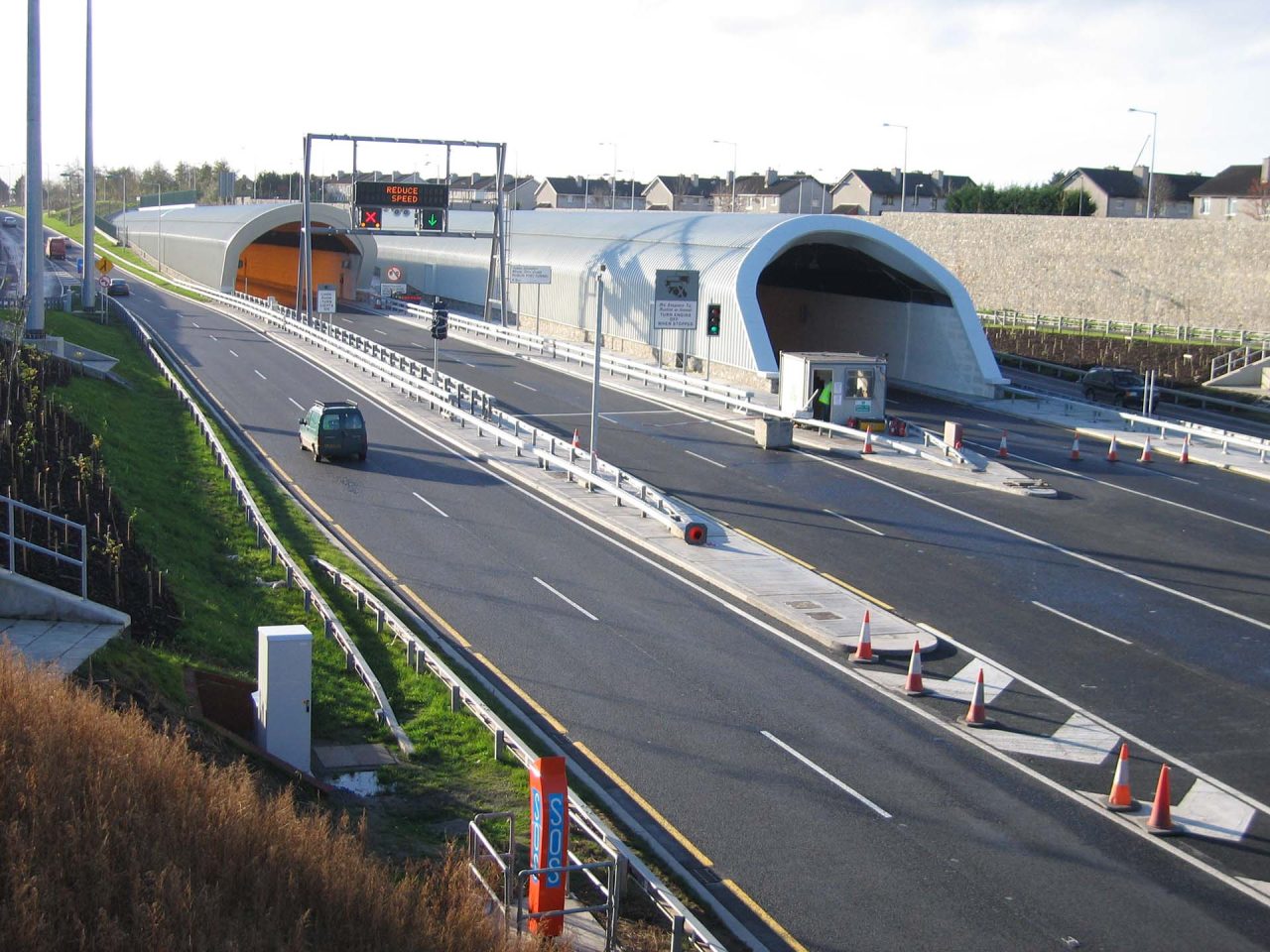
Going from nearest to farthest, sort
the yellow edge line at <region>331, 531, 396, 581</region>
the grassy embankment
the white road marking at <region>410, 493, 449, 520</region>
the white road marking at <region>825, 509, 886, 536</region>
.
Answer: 1. the grassy embankment
2. the yellow edge line at <region>331, 531, 396, 581</region>
3. the white road marking at <region>825, 509, 886, 536</region>
4. the white road marking at <region>410, 493, 449, 520</region>

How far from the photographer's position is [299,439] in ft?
118

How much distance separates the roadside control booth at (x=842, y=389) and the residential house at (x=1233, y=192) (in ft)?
194

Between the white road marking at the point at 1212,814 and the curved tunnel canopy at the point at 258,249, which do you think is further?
the curved tunnel canopy at the point at 258,249

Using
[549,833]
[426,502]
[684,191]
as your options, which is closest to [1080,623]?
[549,833]

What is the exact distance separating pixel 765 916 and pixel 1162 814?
4.97 meters

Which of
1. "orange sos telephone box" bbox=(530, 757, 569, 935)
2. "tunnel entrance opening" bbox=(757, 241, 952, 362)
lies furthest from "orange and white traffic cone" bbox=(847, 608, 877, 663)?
"tunnel entrance opening" bbox=(757, 241, 952, 362)

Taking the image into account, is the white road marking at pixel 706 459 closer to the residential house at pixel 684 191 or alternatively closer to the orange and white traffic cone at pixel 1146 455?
the orange and white traffic cone at pixel 1146 455

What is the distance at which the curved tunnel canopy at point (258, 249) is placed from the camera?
79.5 m

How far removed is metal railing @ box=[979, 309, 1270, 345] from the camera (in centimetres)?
5909

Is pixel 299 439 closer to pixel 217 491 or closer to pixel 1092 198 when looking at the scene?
pixel 217 491

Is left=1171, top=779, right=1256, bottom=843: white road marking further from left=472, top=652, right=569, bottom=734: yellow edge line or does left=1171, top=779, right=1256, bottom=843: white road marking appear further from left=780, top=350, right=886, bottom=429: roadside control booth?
left=780, top=350, right=886, bottom=429: roadside control booth

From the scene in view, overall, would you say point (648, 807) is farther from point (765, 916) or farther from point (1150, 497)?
point (1150, 497)

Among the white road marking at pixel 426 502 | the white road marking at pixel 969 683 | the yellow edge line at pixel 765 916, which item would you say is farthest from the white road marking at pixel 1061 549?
the yellow edge line at pixel 765 916

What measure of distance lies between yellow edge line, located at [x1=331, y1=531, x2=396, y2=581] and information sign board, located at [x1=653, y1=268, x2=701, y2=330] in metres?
23.4
